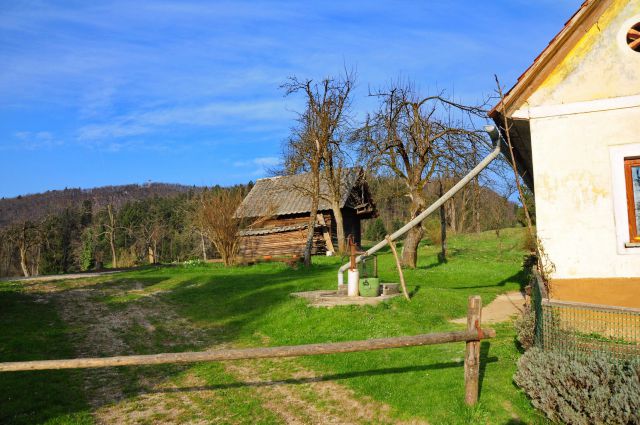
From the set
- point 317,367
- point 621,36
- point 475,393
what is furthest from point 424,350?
point 621,36

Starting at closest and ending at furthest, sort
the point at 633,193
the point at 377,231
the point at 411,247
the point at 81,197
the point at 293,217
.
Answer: the point at 633,193 → the point at 411,247 → the point at 293,217 → the point at 377,231 → the point at 81,197

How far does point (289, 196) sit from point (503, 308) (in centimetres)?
2298

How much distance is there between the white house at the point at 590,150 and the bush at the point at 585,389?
9.55ft

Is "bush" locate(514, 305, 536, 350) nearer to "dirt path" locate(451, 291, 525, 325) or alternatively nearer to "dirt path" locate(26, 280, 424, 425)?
"dirt path" locate(451, 291, 525, 325)

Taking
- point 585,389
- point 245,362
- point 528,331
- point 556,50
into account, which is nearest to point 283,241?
point 245,362

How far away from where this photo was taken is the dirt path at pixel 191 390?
20.6 feet

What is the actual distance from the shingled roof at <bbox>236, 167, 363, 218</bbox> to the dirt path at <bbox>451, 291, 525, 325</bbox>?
16984 millimetres

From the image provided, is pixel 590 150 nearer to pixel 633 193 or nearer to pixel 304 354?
pixel 633 193

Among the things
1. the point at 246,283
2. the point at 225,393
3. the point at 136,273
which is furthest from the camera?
the point at 136,273

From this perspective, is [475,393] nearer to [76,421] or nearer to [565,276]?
[565,276]

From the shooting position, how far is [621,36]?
8.37 m

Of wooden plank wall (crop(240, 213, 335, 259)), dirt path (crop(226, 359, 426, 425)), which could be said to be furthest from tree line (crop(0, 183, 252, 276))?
dirt path (crop(226, 359, 426, 425))

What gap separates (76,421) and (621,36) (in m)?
10.2

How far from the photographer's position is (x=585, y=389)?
5410 millimetres
